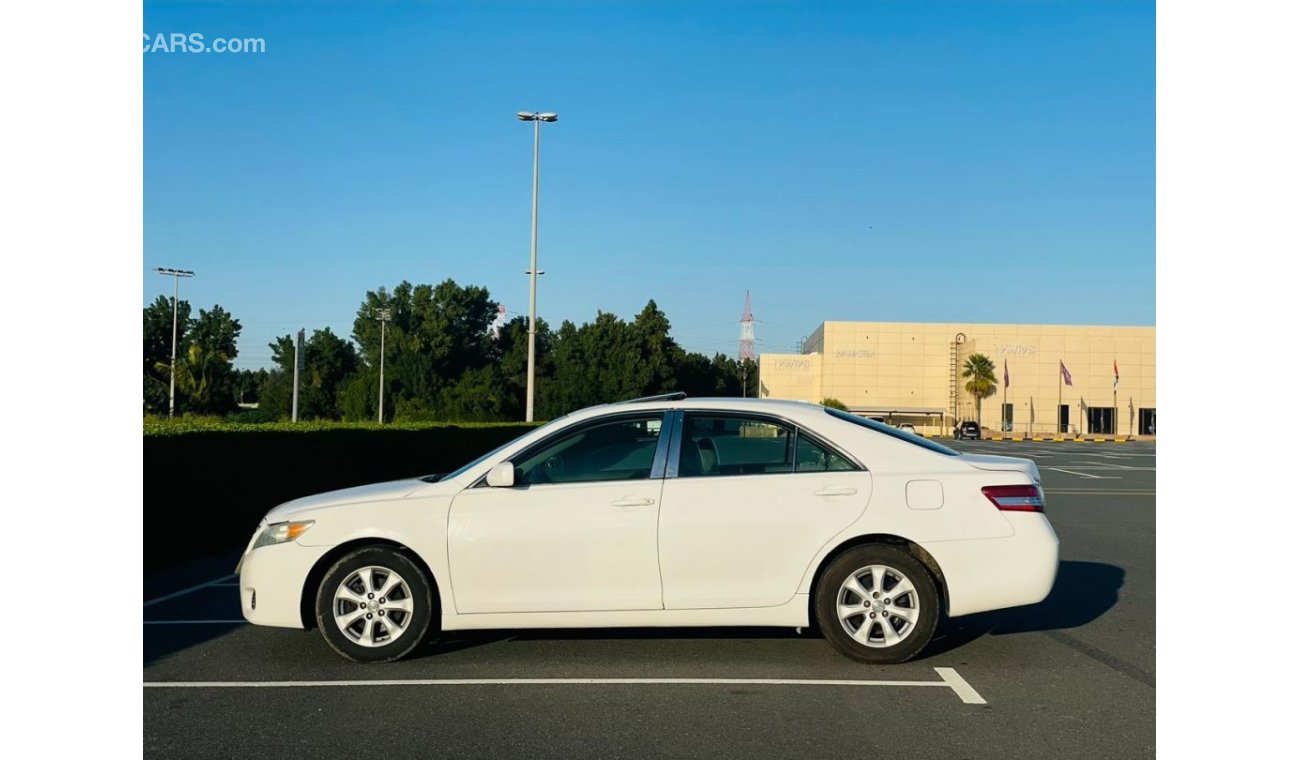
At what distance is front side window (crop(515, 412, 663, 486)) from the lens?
23.2ft

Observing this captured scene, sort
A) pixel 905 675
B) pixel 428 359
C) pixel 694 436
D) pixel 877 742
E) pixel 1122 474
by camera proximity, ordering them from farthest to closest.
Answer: pixel 428 359 → pixel 1122 474 → pixel 694 436 → pixel 905 675 → pixel 877 742

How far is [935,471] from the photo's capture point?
707 centimetres

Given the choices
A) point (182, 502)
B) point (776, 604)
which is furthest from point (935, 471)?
point (182, 502)

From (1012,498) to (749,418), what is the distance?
1.63 m

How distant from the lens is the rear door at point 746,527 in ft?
22.4

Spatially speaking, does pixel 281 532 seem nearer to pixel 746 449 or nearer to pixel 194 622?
pixel 194 622

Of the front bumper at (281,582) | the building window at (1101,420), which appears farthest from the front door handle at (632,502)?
the building window at (1101,420)

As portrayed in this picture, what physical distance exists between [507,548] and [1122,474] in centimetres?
2720

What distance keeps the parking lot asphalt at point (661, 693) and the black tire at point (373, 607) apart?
14 cm

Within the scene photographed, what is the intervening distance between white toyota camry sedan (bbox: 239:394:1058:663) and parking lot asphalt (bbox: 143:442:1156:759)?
299mm

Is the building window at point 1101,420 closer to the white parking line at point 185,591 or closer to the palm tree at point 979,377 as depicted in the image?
the palm tree at point 979,377

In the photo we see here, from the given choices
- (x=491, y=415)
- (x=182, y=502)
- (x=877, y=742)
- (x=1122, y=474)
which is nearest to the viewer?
(x=877, y=742)

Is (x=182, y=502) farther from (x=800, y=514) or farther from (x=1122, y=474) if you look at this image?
(x=1122, y=474)

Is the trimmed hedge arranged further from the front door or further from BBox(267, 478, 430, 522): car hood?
the front door
